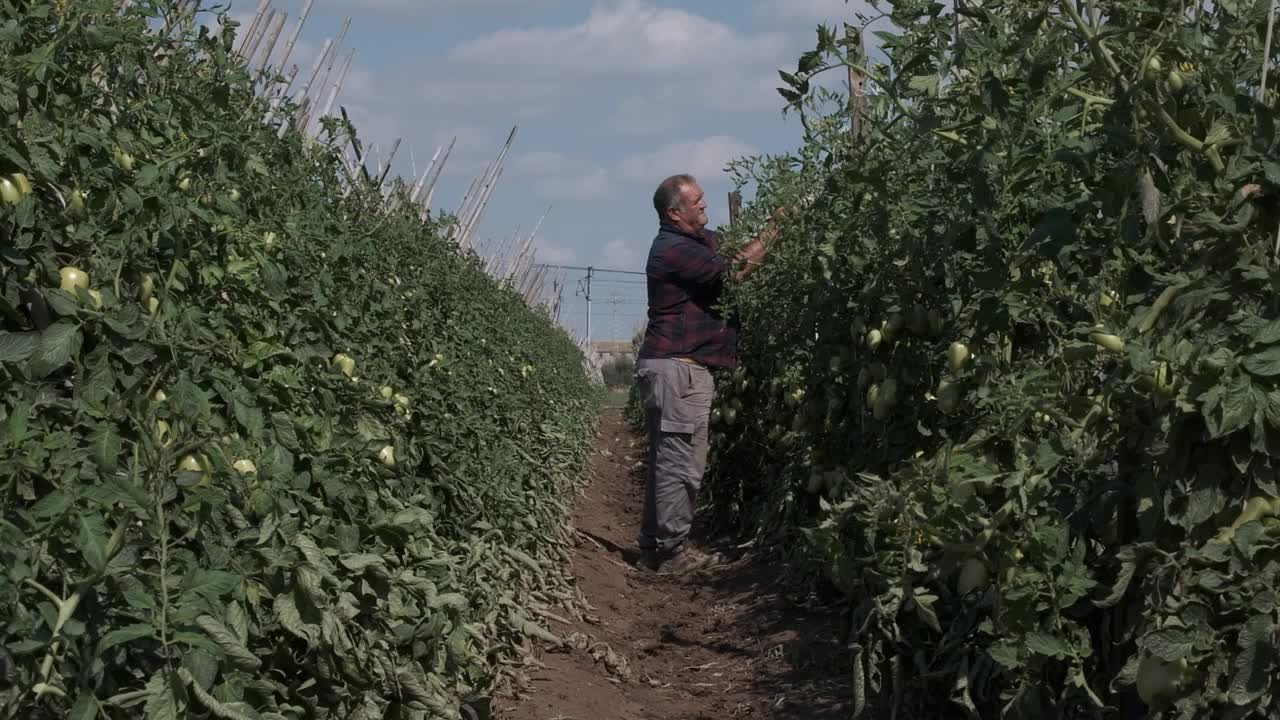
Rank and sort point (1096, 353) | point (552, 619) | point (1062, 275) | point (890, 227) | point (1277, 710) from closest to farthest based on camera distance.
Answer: point (1277, 710)
point (1096, 353)
point (1062, 275)
point (890, 227)
point (552, 619)

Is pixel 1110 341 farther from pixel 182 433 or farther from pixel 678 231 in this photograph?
pixel 678 231

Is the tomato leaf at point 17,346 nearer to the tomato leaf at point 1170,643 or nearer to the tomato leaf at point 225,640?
the tomato leaf at point 225,640

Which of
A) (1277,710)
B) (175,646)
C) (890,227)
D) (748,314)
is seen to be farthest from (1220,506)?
(748,314)

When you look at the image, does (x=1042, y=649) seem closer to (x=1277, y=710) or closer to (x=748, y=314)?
(x=1277, y=710)

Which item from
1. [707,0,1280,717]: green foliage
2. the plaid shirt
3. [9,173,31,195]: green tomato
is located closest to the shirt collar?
the plaid shirt

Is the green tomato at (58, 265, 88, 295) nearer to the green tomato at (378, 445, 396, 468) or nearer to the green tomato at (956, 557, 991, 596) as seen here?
the green tomato at (378, 445, 396, 468)

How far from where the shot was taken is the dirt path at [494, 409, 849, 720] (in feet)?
14.1

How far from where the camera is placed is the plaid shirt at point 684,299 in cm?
677

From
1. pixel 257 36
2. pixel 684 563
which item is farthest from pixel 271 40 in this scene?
pixel 684 563

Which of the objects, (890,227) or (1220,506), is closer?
(1220,506)

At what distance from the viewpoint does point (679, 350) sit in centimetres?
682

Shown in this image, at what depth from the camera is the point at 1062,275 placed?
3.32 meters

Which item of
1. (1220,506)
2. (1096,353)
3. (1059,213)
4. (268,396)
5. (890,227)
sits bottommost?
(268,396)

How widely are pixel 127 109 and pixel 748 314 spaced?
213 inches
